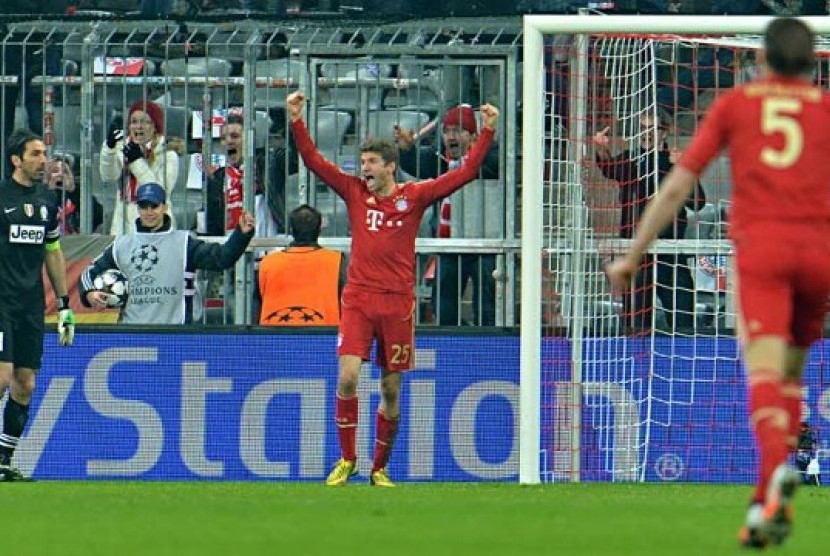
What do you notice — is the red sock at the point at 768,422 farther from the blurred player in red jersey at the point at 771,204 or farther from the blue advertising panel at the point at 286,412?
the blue advertising panel at the point at 286,412

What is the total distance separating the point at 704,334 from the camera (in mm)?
16078

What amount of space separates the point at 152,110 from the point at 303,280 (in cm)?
172

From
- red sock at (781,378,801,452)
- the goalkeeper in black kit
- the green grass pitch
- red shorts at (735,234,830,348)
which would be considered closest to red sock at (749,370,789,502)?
red shorts at (735,234,830,348)

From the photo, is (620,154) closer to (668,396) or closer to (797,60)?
(668,396)

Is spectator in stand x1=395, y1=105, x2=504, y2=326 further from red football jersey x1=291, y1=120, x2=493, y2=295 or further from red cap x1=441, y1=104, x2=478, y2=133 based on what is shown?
red football jersey x1=291, y1=120, x2=493, y2=295

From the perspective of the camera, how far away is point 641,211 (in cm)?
1597

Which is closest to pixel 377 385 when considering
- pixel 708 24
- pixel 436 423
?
pixel 436 423

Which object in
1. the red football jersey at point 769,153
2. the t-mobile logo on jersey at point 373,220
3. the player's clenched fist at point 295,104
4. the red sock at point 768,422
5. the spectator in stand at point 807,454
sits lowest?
the spectator in stand at point 807,454

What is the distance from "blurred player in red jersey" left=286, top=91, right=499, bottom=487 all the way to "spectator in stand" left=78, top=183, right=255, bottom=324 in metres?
2.29

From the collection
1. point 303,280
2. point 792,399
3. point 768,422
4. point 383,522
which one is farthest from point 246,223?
point 768,422

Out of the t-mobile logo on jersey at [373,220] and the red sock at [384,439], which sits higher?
the t-mobile logo on jersey at [373,220]

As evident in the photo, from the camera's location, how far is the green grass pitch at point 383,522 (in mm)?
8875

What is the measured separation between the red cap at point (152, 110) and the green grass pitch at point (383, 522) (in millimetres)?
3875

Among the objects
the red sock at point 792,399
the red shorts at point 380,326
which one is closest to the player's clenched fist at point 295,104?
the red shorts at point 380,326
